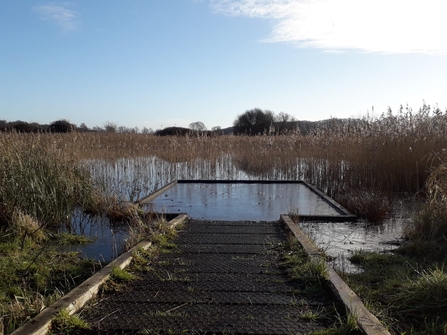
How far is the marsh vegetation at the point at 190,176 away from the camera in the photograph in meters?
3.42

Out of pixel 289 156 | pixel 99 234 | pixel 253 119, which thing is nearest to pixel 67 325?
pixel 99 234

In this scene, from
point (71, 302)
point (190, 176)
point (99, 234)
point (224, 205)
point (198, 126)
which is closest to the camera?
point (71, 302)

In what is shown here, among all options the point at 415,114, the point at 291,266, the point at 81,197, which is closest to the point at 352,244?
the point at 291,266

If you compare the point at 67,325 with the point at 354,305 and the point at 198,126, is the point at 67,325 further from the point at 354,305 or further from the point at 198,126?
the point at 198,126

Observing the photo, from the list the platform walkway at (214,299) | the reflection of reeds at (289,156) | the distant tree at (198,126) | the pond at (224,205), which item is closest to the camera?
the platform walkway at (214,299)

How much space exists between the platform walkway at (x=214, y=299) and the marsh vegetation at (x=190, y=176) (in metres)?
0.45

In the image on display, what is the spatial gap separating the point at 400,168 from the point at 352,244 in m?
3.98

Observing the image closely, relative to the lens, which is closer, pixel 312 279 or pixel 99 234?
pixel 312 279

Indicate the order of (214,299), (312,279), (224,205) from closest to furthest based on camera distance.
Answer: (214,299) → (312,279) → (224,205)

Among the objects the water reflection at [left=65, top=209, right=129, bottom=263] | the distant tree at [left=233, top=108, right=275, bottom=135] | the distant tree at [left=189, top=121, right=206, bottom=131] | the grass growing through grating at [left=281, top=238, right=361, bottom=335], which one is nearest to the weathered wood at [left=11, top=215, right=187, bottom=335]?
the water reflection at [left=65, top=209, right=129, bottom=263]

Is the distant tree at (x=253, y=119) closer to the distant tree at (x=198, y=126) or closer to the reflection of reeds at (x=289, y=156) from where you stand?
the distant tree at (x=198, y=126)

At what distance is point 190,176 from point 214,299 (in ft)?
25.4

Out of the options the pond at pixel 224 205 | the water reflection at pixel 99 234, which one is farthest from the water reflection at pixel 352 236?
the water reflection at pixel 99 234

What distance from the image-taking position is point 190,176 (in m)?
10.3
